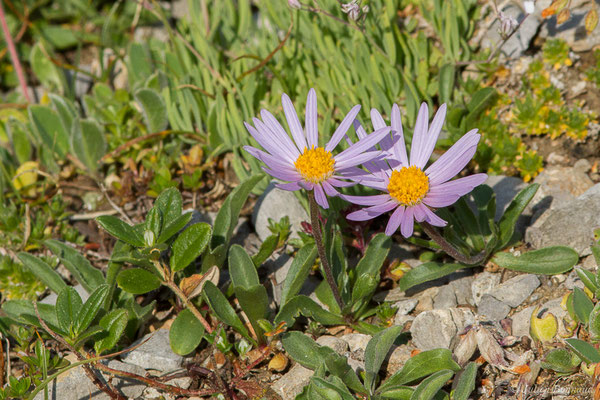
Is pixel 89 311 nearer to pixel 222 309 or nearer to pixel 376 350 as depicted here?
pixel 222 309

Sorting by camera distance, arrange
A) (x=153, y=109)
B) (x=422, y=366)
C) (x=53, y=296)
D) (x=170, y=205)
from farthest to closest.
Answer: (x=153, y=109), (x=53, y=296), (x=170, y=205), (x=422, y=366)

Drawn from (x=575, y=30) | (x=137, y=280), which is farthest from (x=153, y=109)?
(x=575, y=30)

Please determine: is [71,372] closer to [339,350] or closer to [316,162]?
[339,350]

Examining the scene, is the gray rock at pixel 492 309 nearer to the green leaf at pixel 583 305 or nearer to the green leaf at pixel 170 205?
the green leaf at pixel 583 305

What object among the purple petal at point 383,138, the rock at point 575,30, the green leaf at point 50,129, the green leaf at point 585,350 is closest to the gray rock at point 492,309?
the green leaf at point 585,350

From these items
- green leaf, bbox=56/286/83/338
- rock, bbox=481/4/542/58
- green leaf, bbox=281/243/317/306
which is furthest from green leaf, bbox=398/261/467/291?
rock, bbox=481/4/542/58
